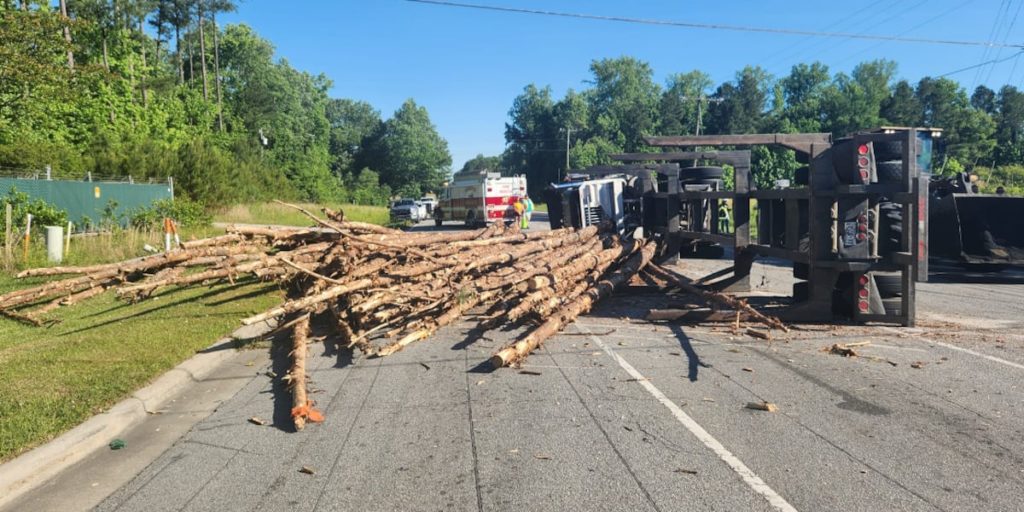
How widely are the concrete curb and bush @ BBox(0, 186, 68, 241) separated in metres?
12.6

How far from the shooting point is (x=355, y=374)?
24.6 feet

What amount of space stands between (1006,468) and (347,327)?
6.74m

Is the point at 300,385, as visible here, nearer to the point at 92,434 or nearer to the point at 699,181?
the point at 92,434

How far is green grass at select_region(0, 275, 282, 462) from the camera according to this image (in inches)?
224

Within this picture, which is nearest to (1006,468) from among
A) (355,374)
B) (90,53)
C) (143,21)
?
(355,374)

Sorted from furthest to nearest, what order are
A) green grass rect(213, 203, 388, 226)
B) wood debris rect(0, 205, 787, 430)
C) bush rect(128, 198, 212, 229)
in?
green grass rect(213, 203, 388, 226) < bush rect(128, 198, 212, 229) < wood debris rect(0, 205, 787, 430)

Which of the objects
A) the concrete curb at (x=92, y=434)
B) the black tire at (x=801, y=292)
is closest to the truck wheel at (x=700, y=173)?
the black tire at (x=801, y=292)

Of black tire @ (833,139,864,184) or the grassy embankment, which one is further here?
black tire @ (833,139,864,184)

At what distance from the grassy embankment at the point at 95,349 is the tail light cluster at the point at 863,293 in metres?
8.24

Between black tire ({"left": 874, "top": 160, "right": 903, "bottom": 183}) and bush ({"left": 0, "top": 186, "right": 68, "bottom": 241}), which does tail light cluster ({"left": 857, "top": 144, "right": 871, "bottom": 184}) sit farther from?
bush ({"left": 0, "top": 186, "right": 68, "bottom": 241})

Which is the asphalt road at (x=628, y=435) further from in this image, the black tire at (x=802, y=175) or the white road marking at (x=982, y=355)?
the black tire at (x=802, y=175)

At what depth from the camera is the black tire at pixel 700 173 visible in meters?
15.6

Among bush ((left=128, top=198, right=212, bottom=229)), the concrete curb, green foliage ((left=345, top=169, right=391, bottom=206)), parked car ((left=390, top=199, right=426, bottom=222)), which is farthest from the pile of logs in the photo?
green foliage ((left=345, top=169, right=391, bottom=206))

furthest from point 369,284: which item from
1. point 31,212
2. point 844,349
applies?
point 31,212
